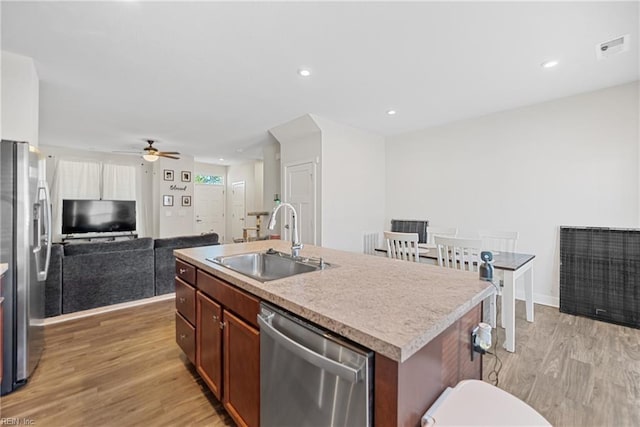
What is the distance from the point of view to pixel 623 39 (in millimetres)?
2262

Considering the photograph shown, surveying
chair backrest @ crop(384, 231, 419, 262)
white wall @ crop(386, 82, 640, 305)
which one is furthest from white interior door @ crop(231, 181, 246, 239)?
chair backrest @ crop(384, 231, 419, 262)

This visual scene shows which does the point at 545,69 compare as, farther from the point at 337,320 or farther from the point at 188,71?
Answer: the point at 188,71

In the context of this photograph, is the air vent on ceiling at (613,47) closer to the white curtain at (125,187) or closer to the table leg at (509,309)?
→ the table leg at (509,309)

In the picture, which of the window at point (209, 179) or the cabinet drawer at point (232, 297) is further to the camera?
the window at point (209, 179)

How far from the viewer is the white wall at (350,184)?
4.33m

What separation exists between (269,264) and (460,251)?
1.75 meters

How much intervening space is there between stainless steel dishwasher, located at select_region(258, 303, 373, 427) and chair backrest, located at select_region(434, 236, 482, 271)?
77.4 inches

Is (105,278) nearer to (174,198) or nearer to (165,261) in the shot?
(165,261)

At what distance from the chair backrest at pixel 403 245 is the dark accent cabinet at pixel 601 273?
2098 mm

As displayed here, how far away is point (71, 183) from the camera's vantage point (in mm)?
6105

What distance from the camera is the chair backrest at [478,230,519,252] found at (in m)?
3.19

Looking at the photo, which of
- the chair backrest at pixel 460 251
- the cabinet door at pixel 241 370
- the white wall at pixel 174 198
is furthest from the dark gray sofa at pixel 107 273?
the white wall at pixel 174 198

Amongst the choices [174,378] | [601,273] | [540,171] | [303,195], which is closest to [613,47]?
[540,171]

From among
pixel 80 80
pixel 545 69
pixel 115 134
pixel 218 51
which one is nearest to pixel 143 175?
pixel 115 134
